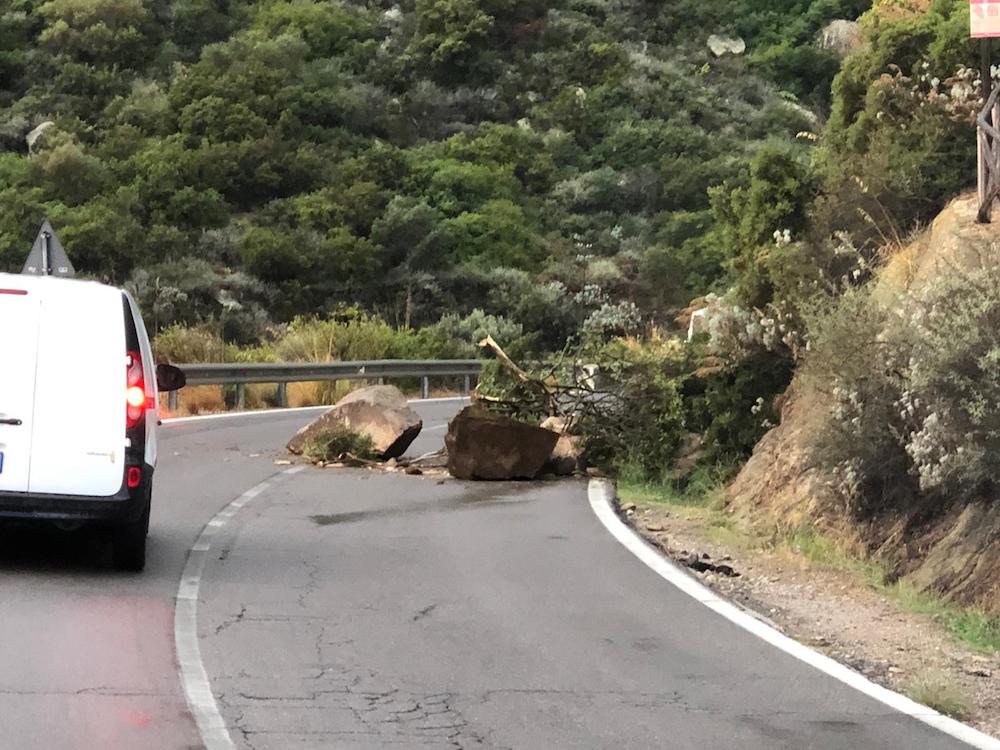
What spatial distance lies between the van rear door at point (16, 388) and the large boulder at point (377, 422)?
901 centimetres

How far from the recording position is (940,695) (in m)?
7.62

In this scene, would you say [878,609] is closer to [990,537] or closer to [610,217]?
[990,537]

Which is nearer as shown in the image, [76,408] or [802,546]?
[76,408]

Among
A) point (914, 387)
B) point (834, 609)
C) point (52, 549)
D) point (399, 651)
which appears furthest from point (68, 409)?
point (914, 387)

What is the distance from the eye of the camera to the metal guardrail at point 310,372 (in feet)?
88.5

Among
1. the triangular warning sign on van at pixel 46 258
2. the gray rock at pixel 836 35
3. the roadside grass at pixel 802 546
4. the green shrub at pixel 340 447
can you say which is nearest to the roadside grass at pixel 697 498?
the roadside grass at pixel 802 546

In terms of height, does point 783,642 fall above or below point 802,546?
above

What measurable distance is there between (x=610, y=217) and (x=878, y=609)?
161 feet

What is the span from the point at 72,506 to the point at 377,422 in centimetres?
914

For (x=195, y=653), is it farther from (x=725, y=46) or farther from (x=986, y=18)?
(x=725, y=46)

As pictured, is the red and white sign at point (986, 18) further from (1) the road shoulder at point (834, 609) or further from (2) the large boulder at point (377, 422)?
(2) the large boulder at point (377, 422)

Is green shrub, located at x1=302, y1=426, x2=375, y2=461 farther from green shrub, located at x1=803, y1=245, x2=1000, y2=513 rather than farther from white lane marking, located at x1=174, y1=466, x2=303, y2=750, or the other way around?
green shrub, located at x1=803, y1=245, x2=1000, y2=513

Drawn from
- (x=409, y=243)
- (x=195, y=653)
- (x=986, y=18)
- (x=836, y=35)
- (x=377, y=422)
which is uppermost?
(x=836, y=35)

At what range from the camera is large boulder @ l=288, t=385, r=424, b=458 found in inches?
744
